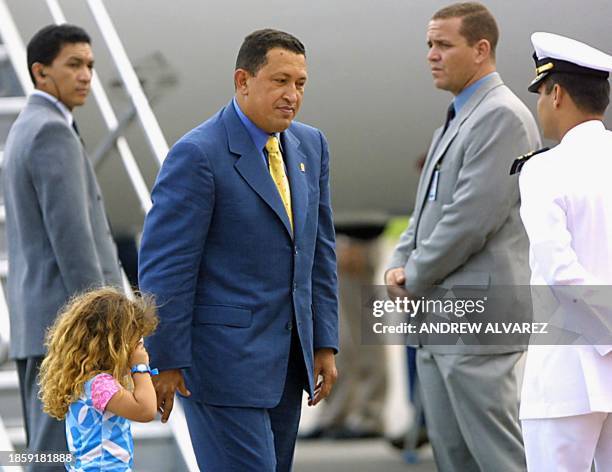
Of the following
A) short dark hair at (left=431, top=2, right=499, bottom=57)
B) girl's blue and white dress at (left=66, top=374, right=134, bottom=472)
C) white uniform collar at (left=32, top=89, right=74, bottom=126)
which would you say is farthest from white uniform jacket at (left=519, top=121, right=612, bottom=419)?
white uniform collar at (left=32, top=89, right=74, bottom=126)

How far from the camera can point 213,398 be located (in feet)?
11.0

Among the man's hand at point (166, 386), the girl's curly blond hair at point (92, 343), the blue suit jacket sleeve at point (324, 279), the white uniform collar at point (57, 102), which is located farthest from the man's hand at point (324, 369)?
the white uniform collar at point (57, 102)

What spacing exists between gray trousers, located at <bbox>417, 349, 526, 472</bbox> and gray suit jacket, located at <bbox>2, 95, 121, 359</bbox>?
1.15m

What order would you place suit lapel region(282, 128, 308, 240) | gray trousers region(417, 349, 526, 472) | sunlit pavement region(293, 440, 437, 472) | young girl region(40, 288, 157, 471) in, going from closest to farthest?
young girl region(40, 288, 157, 471) < suit lapel region(282, 128, 308, 240) < gray trousers region(417, 349, 526, 472) < sunlit pavement region(293, 440, 437, 472)

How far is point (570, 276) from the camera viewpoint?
299cm

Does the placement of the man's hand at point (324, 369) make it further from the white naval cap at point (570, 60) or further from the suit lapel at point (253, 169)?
the white naval cap at point (570, 60)

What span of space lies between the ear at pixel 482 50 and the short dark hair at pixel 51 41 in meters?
1.30

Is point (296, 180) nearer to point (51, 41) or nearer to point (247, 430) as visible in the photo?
point (247, 430)

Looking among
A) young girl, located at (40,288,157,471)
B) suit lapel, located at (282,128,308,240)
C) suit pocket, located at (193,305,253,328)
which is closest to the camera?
young girl, located at (40,288,157,471)

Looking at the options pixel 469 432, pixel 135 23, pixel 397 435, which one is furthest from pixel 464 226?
pixel 397 435

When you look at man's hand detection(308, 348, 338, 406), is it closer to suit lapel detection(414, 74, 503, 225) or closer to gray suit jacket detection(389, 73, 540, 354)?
gray suit jacket detection(389, 73, 540, 354)

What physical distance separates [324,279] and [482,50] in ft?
3.82

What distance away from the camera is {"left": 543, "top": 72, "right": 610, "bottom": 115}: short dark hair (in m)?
3.23

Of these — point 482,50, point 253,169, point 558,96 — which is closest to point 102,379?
point 253,169
